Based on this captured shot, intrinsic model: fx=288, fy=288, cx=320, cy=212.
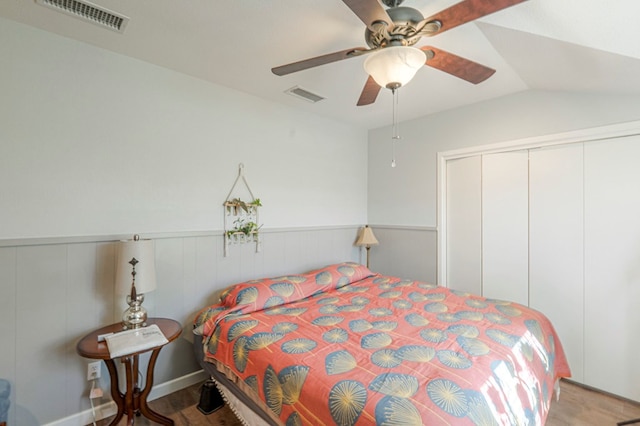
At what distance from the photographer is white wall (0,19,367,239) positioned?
5.64ft

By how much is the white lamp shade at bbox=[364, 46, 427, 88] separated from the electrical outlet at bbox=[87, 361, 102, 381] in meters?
2.50

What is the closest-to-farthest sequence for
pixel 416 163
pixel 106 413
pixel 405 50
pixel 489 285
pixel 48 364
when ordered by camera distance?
1. pixel 405 50
2. pixel 48 364
3. pixel 106 413
4. pixel 489 285
5. pixel 416 163

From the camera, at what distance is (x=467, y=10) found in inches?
46.3

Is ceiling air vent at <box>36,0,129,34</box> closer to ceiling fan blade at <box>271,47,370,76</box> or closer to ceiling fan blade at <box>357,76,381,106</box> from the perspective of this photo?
ceiling fan blade at <box>271,47,370,76</box>

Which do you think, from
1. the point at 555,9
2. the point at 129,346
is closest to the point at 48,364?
the point at 129,346

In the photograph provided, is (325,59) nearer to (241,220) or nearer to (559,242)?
(241,220)

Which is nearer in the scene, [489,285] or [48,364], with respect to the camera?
[48,364]

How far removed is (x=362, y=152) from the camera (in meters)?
3.85

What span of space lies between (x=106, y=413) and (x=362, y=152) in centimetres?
352

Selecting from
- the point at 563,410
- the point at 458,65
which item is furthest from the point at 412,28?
the point at 563,410

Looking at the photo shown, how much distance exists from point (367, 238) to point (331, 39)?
2.27m

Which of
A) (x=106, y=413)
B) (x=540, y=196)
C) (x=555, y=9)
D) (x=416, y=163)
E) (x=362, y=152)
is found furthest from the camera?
(x=362, y=152)

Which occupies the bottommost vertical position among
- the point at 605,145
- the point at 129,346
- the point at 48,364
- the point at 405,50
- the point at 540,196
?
the point at 48,364

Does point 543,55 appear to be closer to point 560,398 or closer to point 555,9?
point 555,9
